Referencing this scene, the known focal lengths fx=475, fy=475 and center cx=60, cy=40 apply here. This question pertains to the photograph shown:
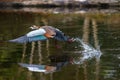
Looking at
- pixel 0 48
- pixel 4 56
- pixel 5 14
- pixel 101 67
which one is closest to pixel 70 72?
pixel 101 67

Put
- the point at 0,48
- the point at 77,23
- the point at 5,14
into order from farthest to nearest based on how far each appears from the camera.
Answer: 1. the point at 5,14
2. the point at 77,23
3. the point at 0,48

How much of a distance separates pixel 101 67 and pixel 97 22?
13.0 m

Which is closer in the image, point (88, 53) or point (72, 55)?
point (72, 55)

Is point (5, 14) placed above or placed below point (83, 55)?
above

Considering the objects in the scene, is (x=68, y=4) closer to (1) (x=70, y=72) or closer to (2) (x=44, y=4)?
(2) (x=44, y=4)

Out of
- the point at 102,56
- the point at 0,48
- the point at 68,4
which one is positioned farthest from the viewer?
the point at 68,4

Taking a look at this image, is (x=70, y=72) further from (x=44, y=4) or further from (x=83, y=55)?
(x=44, y=4)

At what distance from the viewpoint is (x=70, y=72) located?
474 inches

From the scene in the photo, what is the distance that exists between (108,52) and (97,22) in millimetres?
10913

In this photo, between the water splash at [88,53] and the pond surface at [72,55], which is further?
the water splash at [88,53]

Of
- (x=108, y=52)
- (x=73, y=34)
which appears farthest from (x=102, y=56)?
(x=73, y=34)

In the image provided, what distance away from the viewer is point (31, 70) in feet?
40.8

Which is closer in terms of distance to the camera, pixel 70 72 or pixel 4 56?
pixel 70 72

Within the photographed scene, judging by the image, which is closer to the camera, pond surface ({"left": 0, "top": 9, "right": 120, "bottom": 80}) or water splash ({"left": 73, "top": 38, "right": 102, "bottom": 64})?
pond surface ({"left": 0, "top": 9, "right": 120, "bottom": 80})
